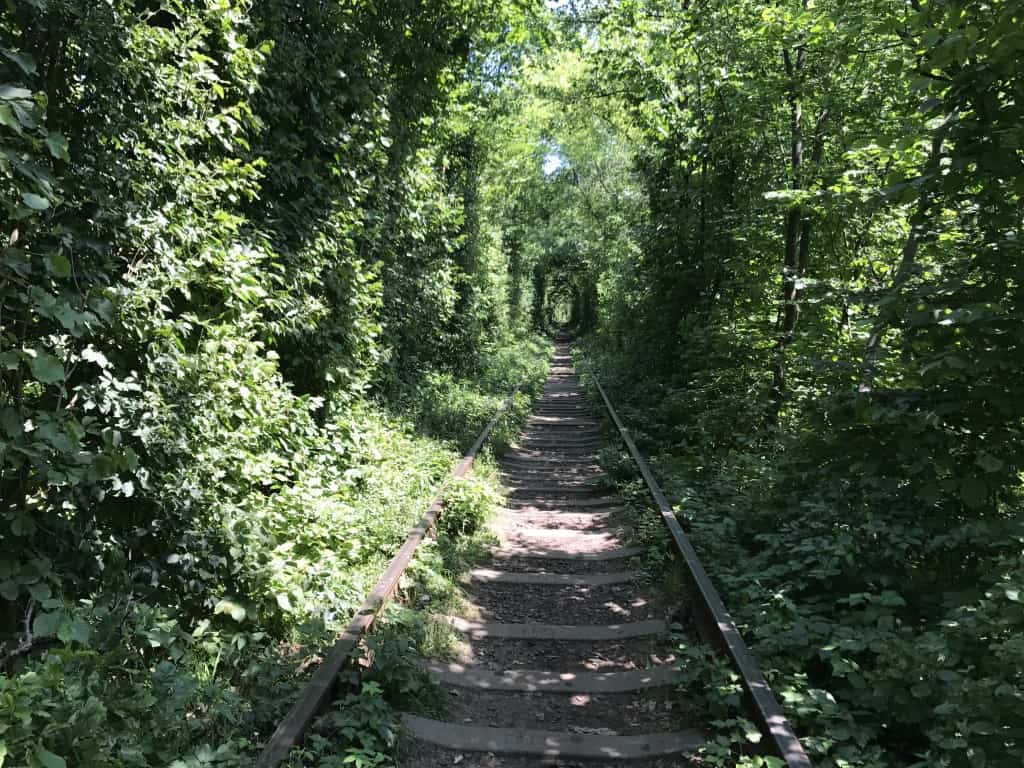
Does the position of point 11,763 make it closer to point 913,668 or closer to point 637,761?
point 637,761

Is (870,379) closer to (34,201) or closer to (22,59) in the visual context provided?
(34,201)

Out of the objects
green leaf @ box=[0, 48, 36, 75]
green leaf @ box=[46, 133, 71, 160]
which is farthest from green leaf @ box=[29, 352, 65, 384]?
green leaf @ box=[0, 48, 36, 75]

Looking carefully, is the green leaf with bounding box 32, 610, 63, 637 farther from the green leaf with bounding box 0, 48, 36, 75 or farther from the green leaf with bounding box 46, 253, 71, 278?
the green leaf with bounding box 0, 48, 36, 75

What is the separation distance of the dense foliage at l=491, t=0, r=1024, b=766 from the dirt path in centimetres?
69

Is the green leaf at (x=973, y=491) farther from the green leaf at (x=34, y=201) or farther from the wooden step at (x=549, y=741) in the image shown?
the green leaf at (x=34, y=201)

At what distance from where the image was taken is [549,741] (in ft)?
11.0

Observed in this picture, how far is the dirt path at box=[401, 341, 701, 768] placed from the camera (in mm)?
3293

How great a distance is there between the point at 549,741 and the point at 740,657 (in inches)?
44.9

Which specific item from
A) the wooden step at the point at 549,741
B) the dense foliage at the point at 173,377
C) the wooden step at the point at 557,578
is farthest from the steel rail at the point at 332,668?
the wooden step at the point at 557,578

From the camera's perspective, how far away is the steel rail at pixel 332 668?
9.11ft

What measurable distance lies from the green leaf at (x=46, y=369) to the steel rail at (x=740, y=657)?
3448mm

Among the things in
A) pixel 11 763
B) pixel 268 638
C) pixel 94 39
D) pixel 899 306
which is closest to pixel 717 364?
pixel 899 306

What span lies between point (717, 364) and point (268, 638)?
26.6ft

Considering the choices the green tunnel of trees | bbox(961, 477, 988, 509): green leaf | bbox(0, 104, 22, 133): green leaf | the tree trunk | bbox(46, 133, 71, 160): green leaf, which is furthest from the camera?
the tree trunk
